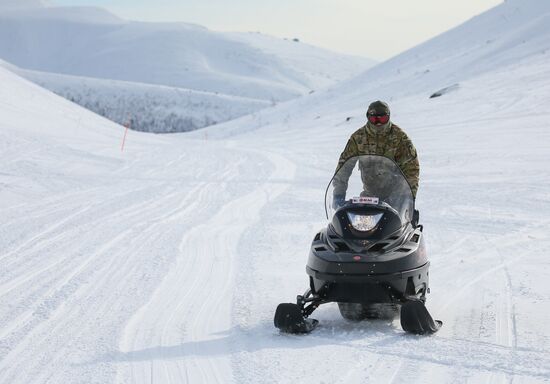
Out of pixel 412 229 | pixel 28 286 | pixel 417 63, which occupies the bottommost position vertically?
pixel 28 286

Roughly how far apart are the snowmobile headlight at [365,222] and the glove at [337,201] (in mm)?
416

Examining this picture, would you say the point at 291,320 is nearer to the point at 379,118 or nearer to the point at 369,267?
the point at 369,267

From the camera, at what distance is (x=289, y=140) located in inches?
1158

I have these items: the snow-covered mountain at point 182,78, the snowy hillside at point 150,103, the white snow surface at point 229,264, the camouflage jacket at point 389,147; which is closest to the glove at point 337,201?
the camouflage jacket at point 389,147

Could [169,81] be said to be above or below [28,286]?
above

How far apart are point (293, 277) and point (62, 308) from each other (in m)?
2.44

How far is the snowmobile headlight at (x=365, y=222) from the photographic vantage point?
5.27m

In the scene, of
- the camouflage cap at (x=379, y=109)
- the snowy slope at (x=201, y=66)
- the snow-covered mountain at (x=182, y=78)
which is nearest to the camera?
the camouflage cap at (x=379, y=109)

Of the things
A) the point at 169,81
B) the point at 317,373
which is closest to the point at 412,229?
the point at 317,373

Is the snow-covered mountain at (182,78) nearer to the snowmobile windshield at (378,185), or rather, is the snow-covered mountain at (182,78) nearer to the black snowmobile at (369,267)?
the snowmobile windshield at (378,185)

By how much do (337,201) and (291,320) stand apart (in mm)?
1093

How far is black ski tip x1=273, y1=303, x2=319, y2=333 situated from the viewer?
17.1 feet

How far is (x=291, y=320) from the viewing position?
5.21 m

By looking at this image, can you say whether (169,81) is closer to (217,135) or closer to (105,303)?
(217,135)
